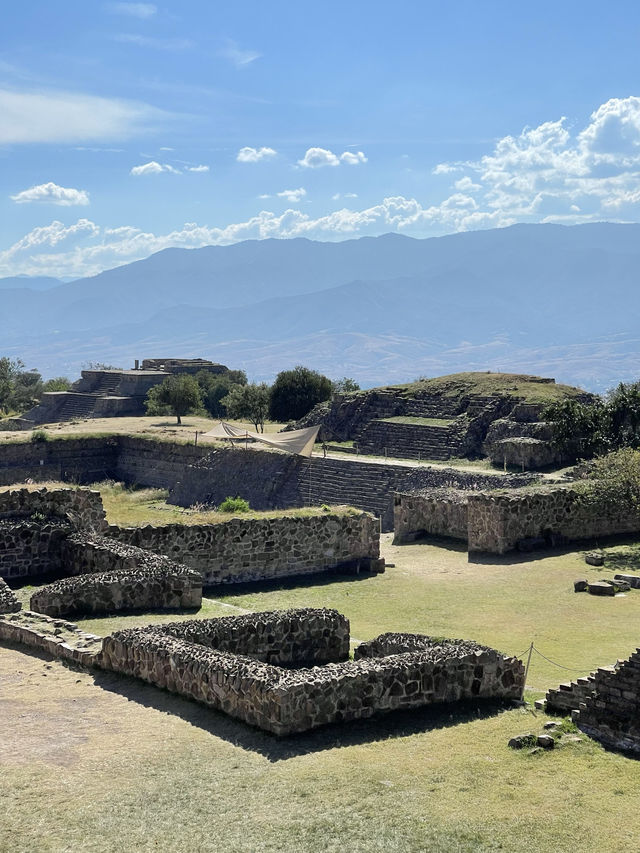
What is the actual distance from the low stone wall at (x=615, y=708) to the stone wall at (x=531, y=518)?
44.0 feet

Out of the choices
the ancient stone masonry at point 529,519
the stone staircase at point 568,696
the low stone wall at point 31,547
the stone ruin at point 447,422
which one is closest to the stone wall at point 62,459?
the stone ruin at point 447,422

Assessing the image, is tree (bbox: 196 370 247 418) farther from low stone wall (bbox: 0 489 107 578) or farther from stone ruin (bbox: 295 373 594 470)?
low stone wall (bbox: 0 489 107 578)

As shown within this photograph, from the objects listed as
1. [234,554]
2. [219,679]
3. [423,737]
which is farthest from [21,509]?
[423,737]

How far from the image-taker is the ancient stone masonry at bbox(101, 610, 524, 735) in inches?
490

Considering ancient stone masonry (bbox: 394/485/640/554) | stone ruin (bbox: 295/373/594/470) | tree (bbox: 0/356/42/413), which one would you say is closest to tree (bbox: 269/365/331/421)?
stone ruin (bbox: 295/373/594/470)

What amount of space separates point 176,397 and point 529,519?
3853 centimetres

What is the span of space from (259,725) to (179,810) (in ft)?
7.52

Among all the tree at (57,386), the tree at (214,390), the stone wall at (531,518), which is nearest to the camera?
the stone wall at (531,518)

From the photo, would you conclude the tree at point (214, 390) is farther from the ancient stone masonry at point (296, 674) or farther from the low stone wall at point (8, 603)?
the ancient stone masonry at point (296, 674)

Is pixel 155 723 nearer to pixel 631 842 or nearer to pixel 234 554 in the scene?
pixel 631 842

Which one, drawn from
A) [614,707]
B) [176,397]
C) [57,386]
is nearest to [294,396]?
[176,397]

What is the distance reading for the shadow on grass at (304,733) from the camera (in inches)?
475

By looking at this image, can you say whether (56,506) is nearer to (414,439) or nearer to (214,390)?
(414,439)

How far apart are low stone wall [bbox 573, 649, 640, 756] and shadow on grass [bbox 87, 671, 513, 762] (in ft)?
4.00
